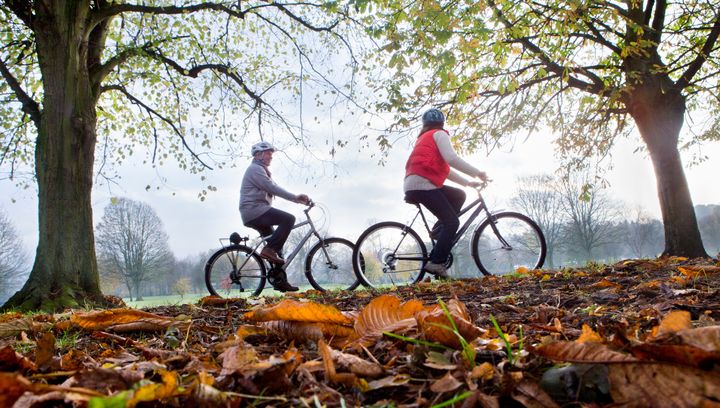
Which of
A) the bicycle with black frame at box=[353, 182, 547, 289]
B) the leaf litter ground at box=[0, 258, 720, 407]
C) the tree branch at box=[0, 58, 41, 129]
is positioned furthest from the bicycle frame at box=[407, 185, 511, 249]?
the tree branch at box=[0, 58, 41, 129]

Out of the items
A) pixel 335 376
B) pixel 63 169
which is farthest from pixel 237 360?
pixel 63 169

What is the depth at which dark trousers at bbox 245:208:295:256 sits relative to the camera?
7000 mm

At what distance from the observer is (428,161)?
596 centimetres

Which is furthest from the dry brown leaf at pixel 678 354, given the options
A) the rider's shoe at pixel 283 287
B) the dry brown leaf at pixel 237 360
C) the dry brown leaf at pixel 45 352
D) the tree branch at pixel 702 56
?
the tree branch at pixel 702 56

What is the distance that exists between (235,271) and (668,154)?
9050 mm

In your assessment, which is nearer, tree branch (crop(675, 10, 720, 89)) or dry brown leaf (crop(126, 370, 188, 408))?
dry brown leaf (crop(126, 370, 188, 408))

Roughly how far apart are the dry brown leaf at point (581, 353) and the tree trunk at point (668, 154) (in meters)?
9.71

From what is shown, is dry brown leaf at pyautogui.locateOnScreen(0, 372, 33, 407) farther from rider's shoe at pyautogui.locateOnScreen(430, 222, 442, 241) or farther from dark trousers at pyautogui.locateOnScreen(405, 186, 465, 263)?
rider's shoe at pyautogui.locateOnScreen(430, 222, 442, 241)

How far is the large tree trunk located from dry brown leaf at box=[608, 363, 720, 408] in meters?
6.72

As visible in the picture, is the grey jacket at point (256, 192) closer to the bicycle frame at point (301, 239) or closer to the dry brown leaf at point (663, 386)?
the bicycle frame at point (301, 239)

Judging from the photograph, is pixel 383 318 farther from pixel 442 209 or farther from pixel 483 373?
pixel 442 209

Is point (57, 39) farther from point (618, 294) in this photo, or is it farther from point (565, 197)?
point (565, 197)

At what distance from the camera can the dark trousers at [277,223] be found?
7000 mm

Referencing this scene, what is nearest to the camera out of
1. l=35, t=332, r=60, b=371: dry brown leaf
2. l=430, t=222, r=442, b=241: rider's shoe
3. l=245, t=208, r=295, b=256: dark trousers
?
l=35, t=332, r=60, b=371: dry brown leaf
